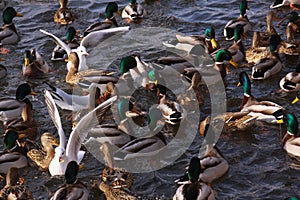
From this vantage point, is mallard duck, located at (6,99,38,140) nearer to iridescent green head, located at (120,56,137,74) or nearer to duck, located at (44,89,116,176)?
duck, located at (44,89,116,176)

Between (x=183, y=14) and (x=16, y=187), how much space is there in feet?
23.7

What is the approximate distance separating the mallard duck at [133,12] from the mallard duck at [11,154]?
5.39 m

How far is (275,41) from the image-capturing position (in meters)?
12.8

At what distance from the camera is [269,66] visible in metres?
12.4

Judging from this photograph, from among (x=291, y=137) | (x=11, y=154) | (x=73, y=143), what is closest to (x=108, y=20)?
(x=11, y=154)

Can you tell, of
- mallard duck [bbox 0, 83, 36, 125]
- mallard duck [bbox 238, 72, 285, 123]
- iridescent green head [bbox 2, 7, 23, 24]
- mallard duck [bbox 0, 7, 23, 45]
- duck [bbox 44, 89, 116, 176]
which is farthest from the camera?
iridescent green head [bbox 2, 7, 23, 24]

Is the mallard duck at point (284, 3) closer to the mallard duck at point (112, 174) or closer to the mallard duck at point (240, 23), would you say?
the mallard duck at point (240, 23)

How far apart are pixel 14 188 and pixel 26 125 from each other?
2.09 meters

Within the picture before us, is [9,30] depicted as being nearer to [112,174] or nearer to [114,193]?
[112,174]

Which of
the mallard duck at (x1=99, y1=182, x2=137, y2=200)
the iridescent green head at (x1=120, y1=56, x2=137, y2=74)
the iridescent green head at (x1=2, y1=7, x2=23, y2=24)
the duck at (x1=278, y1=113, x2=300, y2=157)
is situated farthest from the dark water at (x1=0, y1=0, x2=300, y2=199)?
the iridescent green head at (x1=120, y1=56, x2=137, y2=74)

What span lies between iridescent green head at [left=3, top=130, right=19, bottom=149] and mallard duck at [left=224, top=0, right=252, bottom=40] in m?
5.22

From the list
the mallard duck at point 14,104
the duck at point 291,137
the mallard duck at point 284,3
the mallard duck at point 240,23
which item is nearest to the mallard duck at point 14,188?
the mallard duck at point 14,104

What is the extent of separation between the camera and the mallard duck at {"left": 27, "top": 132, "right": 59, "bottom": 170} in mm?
10133

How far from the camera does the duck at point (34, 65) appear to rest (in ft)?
42.5
